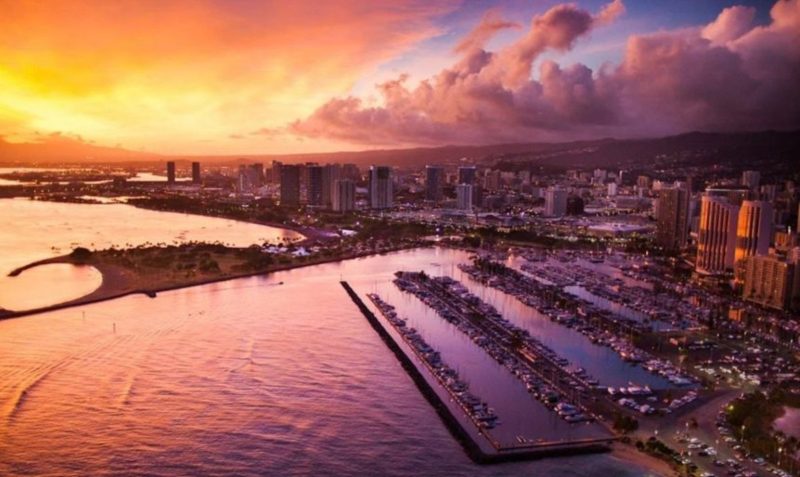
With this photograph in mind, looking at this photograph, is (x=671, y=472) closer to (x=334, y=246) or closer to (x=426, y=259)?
(x=426, y=259)

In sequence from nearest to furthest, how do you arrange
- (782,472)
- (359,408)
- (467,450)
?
(782,472)
(467,450)
(359,408)

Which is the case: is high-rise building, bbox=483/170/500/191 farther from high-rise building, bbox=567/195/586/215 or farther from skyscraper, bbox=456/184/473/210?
high-rise building, bbox=567/195/586/215

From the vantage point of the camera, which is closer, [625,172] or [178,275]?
[178,275]

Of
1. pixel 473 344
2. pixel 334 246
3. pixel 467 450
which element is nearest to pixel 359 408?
pixel 467 450

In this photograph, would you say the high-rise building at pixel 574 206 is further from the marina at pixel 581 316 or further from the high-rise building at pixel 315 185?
the marina at pixel 581 316

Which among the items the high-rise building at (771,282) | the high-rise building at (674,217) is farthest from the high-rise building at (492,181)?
the high-rise building at (771,282)

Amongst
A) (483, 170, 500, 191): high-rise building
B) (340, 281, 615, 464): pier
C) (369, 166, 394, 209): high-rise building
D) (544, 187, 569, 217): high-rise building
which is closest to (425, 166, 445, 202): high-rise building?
(369, 166, 394, 209): high-rise building
